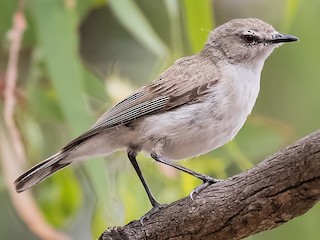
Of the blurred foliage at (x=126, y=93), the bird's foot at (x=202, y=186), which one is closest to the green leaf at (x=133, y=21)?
the blurred foliage at (x=126, y=93)

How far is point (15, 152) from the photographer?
115 inches

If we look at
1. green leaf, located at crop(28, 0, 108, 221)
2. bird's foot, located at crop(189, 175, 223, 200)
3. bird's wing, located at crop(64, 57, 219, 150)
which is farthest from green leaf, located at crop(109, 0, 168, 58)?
bird's foot, located at crop(189, 175, 223, 200)

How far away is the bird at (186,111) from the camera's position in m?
2.36

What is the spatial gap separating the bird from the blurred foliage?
0.12 meters

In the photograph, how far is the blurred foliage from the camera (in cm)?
264

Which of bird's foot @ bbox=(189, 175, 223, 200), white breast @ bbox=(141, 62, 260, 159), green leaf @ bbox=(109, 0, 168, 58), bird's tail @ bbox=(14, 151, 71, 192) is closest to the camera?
bird's foot @ bbox=(189, 175, 223, 200)

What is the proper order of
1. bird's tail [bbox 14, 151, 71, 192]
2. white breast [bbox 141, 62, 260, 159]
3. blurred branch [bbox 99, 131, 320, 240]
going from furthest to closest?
bird's tail [bbox 14, 151, 71, 192] < white breast [bbox 141, 62, 260, 159] < blurred branch [bbox 99, 131, 320, 240]

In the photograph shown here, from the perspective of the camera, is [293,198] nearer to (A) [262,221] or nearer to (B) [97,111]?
(A) [262,221]

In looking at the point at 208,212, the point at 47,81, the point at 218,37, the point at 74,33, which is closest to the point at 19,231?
the point at 47,81

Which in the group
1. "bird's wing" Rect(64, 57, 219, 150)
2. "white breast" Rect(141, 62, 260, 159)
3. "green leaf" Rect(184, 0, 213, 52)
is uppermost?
"green leaf" Rect(184, 0, 213, 52)

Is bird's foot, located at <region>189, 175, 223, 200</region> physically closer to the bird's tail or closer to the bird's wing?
the bird's wing

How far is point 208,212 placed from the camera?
2.03 meters

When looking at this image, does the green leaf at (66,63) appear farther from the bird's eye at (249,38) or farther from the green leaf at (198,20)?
the bird's eye at (249,38)

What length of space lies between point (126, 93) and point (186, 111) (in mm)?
617
